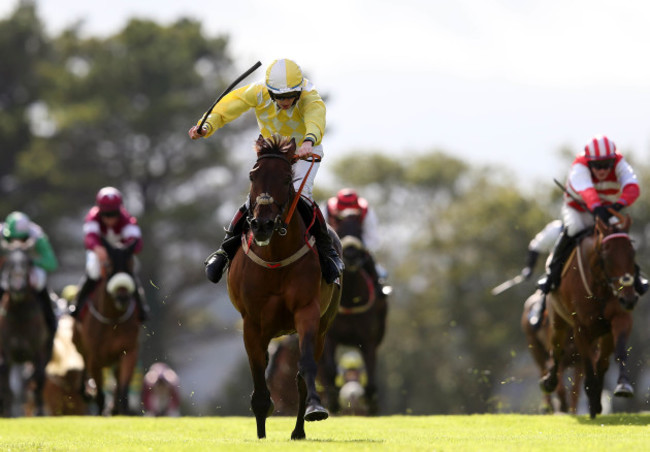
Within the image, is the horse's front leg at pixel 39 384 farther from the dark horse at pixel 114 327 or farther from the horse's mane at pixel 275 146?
the horse's mane at pixel 275 146

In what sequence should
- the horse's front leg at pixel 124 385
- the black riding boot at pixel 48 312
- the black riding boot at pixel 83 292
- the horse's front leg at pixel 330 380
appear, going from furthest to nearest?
the black riding boot at pixel 48 312 → the black riding boot at pixel 83 292 → the horse's front leg at pixel 124 385 → the horse's front leg at pixel 330 380

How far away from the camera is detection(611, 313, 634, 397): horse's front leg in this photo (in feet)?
39.4

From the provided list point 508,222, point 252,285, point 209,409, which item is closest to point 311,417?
point 252,285

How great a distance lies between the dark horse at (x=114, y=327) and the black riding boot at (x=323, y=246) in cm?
728

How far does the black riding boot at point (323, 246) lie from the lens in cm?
995

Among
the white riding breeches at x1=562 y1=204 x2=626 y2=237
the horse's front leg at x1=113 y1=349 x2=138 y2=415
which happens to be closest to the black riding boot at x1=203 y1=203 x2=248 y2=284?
the white riding breeches at x1=562 y1=204 x2=626 y2=237

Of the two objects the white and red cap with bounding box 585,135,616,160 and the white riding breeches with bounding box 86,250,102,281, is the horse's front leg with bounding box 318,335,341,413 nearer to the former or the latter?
the white riding breeches with bounding box 86,250,102,281

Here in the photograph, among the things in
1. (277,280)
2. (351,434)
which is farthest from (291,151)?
(351,434)

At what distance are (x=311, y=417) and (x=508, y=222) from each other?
3385 centimetres

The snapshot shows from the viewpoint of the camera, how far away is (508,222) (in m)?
42.1

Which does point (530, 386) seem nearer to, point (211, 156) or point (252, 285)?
point (211, 156)

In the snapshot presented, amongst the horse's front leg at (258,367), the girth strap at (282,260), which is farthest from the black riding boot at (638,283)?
the horse's front leg at (258,367)

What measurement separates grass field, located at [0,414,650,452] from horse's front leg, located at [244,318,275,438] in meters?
0.25

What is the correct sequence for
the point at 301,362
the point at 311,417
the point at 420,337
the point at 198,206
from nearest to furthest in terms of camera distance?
1. the point at 311,417
2. the point at 301,362
3. the point at 198,206
4. the point at 420,337
